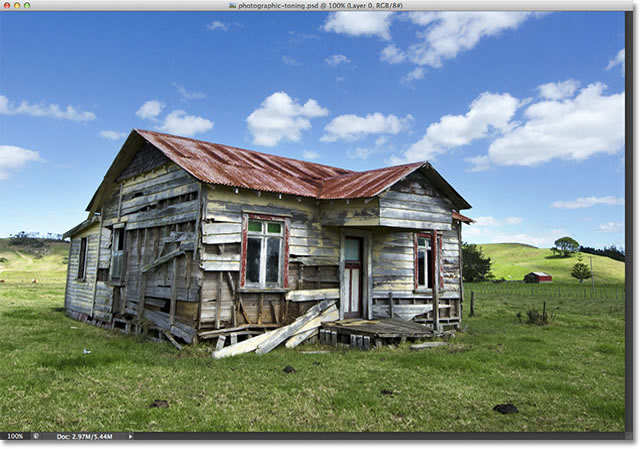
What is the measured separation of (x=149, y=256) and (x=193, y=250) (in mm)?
2678

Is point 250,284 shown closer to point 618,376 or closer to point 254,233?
point 254,233

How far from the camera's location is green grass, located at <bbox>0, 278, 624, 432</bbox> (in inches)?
214

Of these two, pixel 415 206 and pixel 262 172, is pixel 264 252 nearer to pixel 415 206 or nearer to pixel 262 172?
pixel 262 172

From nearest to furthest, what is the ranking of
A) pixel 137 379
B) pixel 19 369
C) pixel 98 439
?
pixel 98 439 < pixel 137 379 < pixel 19 369

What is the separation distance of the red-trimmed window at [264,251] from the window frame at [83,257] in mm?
9732

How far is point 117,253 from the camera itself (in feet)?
47.7

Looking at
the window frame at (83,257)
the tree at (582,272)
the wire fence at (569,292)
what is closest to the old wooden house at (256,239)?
the window frame at (83,257)

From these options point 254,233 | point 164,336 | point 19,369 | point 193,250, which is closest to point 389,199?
point 254,233

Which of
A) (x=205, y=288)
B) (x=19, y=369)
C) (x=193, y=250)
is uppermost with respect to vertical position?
(x=193, y=250)

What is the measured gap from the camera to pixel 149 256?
490 inches

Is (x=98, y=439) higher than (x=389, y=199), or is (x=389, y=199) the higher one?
(x=389, y=199)

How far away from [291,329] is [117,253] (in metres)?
7.17

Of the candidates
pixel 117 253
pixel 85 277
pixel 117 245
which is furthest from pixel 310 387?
pixel 85 277

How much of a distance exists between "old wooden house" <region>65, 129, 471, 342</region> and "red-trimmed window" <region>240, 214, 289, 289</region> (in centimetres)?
3
